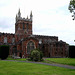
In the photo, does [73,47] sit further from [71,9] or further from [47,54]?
[71,9]

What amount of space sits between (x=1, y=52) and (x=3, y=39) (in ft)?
69.1

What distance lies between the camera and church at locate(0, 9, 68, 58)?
61.6 metres

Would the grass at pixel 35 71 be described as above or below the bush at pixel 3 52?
below

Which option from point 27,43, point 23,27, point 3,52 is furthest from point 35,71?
point 23,27

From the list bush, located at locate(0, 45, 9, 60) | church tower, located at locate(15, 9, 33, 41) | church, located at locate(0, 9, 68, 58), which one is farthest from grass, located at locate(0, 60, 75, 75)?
church tower, located at locate(15, 9, 33, 41)

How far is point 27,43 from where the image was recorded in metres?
61.7

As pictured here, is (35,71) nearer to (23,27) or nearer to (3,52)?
(3,52)

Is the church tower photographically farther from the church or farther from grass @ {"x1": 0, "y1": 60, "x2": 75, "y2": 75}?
grass @ {"x1": 0, "y1": 60, "x2": 75, "y2": 75}

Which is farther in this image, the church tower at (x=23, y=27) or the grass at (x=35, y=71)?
the church tower at (x=23, y=27)

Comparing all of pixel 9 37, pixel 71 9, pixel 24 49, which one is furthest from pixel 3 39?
pixel 71 9

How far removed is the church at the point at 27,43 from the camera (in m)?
61.6

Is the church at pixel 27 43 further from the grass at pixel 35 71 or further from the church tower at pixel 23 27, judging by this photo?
the grass at pixel 35 71

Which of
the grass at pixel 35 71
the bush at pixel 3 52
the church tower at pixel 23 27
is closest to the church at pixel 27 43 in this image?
the church tower at pixel 23 27

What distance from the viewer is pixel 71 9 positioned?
30.2 metres
